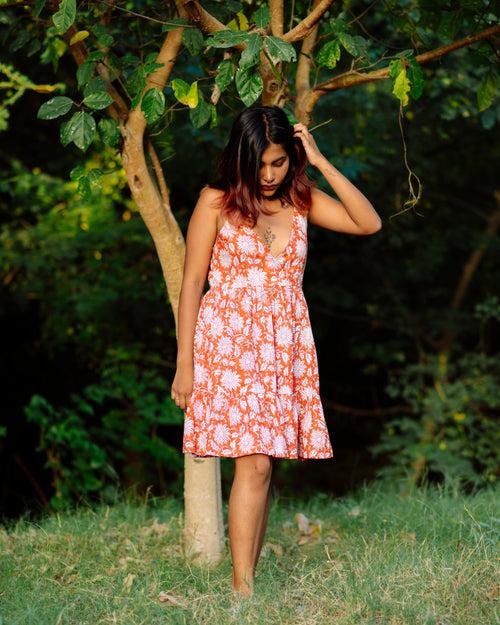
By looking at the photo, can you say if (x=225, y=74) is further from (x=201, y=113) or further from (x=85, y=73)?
(x=85, y=73)

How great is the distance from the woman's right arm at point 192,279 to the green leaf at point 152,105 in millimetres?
336

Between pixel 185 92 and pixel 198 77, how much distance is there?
2.06 feet

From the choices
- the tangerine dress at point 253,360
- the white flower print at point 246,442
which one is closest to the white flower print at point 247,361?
the tangerine dress at point 253,360

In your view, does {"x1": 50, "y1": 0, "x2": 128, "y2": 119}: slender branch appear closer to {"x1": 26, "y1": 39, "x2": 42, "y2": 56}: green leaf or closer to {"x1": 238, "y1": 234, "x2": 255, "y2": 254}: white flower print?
{"x1": 26, "y1": 39, "x2": 42, "y2": 56}: green leaf

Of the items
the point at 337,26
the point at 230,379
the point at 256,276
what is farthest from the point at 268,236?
the point at 337,26

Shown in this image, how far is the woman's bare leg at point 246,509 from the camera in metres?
3.09

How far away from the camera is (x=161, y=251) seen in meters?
3.73

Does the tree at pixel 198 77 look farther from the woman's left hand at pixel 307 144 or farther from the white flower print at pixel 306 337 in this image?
the white flower print at pixel 306 337

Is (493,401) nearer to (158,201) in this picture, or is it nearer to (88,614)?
(158,201)

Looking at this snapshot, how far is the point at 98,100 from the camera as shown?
304 centimetres

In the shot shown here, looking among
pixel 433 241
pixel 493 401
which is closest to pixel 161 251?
pixel 493 401

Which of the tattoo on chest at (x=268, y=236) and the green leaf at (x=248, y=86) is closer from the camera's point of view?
the green leaf at (x=248, y=86)

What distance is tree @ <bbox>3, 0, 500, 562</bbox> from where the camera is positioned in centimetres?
303

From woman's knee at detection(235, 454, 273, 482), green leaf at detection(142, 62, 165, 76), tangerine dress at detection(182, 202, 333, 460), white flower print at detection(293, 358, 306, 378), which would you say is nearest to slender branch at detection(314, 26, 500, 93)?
tangerine dress at detection(182, 202, 333, 460)
